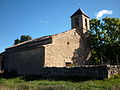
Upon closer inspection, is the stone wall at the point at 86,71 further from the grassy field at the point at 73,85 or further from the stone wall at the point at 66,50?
the stone wall at the point at 66,50

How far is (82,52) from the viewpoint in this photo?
971 inches

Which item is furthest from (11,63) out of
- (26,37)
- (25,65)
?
(26,37)

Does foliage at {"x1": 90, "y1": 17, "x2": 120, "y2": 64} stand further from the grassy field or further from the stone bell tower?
the grassy field

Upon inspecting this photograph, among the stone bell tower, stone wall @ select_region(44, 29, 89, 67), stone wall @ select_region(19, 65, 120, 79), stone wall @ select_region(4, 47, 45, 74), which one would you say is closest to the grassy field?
stone wall @ select_region(19, 65, 120, 79)

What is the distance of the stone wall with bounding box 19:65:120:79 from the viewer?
12094mm

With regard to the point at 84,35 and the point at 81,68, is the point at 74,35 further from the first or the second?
the point at 81,68

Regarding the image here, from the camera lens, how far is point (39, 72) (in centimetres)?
1809

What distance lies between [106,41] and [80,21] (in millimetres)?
6287

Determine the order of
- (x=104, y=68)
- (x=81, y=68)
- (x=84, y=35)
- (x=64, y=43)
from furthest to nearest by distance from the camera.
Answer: (x=84, y=35) < (x=64, y=43) < (x=81, y=68) < (x=104, y=68)

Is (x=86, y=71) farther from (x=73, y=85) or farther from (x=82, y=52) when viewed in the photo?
(x=82, y=52)

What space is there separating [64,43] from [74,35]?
10.4 ft

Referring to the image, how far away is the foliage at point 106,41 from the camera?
24.2 m

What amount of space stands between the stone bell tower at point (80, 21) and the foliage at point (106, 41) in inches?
65.5

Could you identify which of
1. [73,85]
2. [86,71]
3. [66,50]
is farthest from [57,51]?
[73,85]
